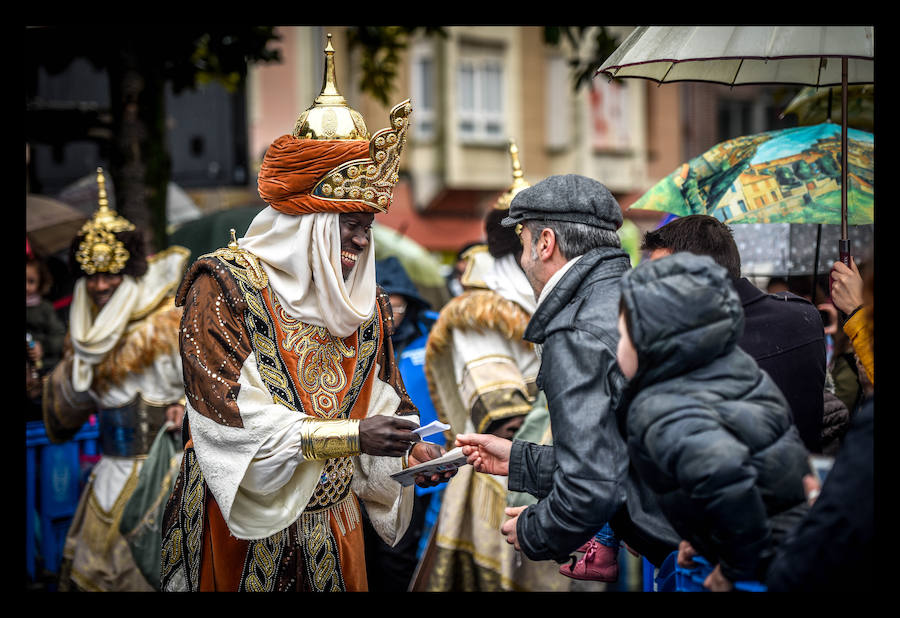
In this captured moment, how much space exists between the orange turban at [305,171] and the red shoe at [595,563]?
4.25ft

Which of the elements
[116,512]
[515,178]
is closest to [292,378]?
[515,178]

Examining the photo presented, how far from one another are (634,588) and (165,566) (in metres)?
3.57

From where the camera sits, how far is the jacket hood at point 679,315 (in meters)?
2.45

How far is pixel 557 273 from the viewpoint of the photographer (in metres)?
3.09

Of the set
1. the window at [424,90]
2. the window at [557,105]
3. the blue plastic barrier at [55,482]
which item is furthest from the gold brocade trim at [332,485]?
A: the window at [557,105]

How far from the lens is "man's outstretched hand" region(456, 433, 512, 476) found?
3227 mm

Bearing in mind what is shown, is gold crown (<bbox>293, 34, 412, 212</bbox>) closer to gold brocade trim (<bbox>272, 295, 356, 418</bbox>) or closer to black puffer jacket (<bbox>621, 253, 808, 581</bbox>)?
gold brocade trim (<bbox>272, 295, 356, 418</bbox>)

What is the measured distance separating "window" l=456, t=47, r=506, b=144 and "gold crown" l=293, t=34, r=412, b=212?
18128mm

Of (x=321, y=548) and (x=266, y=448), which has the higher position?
(x=266, y=448)

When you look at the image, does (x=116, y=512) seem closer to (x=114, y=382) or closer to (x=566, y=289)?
(x=114, y=382)

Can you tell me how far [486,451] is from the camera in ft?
10.7

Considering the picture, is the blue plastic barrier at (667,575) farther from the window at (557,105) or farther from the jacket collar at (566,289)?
the window at (557,105)

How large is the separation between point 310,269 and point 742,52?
1486 mm

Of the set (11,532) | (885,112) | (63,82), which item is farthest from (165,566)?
(63,82)
